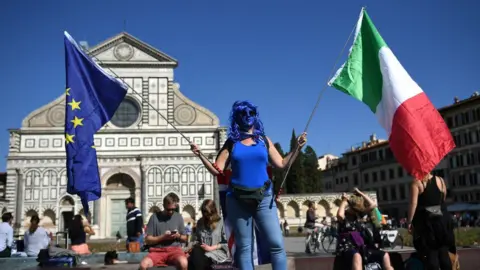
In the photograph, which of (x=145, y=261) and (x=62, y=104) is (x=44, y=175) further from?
(x=145, y=261)

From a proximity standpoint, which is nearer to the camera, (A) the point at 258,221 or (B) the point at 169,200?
(A) the point at 258,221

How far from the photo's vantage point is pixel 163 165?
3641 centimetres

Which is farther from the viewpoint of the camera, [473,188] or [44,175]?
[473,188]

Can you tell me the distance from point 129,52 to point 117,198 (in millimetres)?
11419

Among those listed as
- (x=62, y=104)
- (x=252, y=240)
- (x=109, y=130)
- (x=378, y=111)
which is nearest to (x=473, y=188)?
(x=109, y=130)

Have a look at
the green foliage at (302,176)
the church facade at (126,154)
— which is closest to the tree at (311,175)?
the green foliage at (302,176)

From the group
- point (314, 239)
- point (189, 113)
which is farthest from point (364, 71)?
point (189, 113)

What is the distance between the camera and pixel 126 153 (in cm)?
3603

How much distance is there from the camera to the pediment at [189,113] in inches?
1468

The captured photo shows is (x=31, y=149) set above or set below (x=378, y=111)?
above

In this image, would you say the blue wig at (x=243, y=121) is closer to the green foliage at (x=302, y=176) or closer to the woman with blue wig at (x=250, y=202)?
the woman with blue wig at (x=250, y=202)

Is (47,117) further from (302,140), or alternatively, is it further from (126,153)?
(302,140)

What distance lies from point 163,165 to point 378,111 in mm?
31007

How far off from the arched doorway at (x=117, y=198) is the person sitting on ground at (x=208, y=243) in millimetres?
31172
